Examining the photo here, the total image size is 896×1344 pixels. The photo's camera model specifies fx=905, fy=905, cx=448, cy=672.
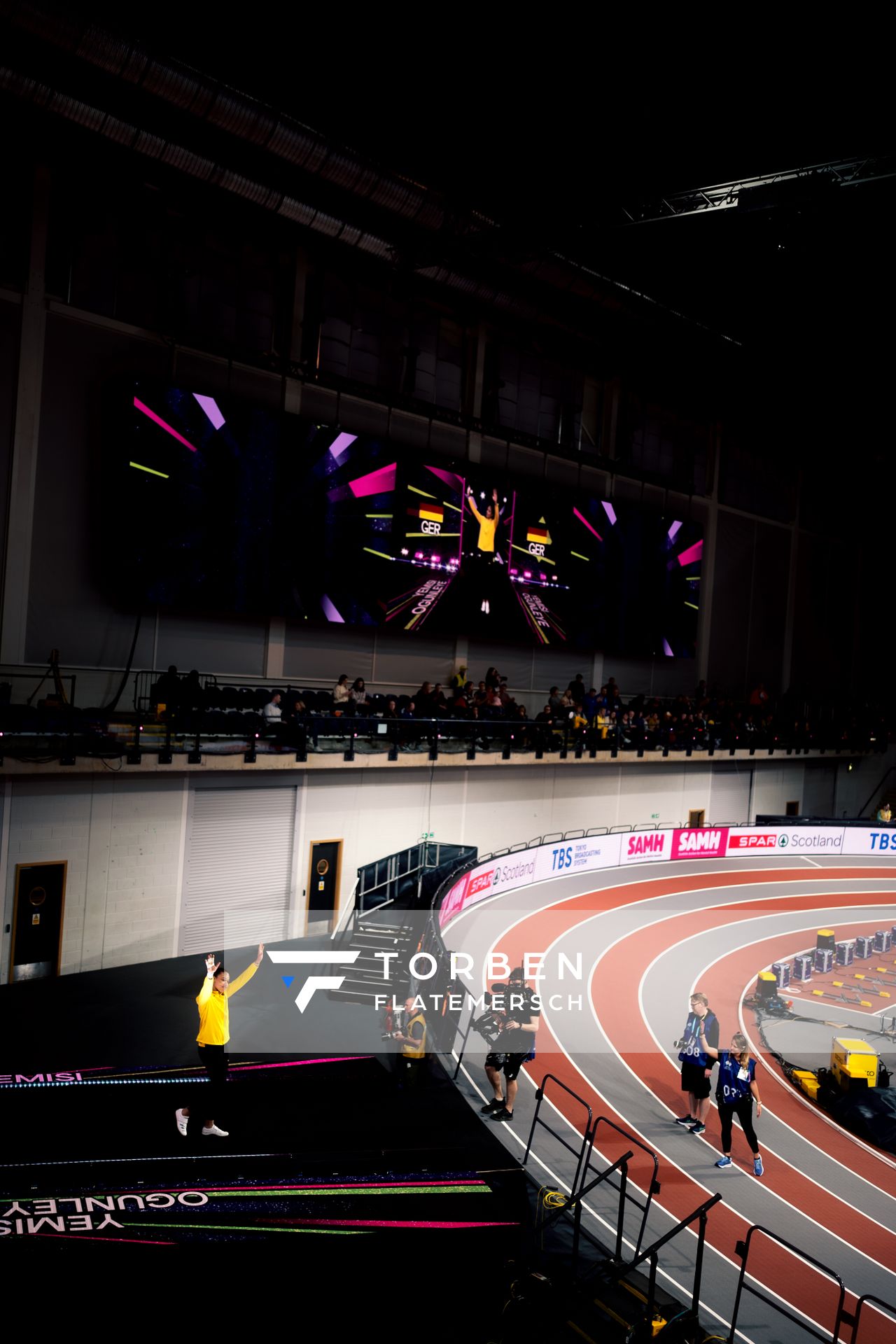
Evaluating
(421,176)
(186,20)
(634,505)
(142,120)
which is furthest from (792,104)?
(634,505)

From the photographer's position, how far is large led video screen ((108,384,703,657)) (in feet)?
56.4

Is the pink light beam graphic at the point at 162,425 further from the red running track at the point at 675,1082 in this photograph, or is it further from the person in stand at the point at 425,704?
the red running track at the point at 675,1082

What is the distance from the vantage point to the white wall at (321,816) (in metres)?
14.3

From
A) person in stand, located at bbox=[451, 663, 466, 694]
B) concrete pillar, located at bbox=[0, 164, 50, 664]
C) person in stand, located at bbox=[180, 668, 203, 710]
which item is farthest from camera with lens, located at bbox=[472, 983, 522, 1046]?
person in stand, located at bbox=[451, 663, 466, 694]

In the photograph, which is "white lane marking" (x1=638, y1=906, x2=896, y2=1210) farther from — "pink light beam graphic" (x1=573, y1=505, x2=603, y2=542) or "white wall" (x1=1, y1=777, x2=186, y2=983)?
"pink light beam graphic" (x1=573, y1=505, x2=603, y2=542)

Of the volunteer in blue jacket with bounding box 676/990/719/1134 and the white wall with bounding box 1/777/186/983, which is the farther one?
the white wall with bounding box 1/777/186/983

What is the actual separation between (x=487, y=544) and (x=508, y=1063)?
1535cm

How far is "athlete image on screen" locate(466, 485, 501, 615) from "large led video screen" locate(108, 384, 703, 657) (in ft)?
0.14

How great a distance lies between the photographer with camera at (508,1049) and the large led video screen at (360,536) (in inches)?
430

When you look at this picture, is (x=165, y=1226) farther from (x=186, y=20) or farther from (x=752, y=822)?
(x=752, y=822)

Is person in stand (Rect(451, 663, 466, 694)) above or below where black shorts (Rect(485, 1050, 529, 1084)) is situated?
above

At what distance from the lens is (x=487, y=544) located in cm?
2311

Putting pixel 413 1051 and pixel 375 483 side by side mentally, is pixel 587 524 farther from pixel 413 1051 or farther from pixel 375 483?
pixel 413 1051

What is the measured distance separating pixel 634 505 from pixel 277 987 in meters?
18.9
